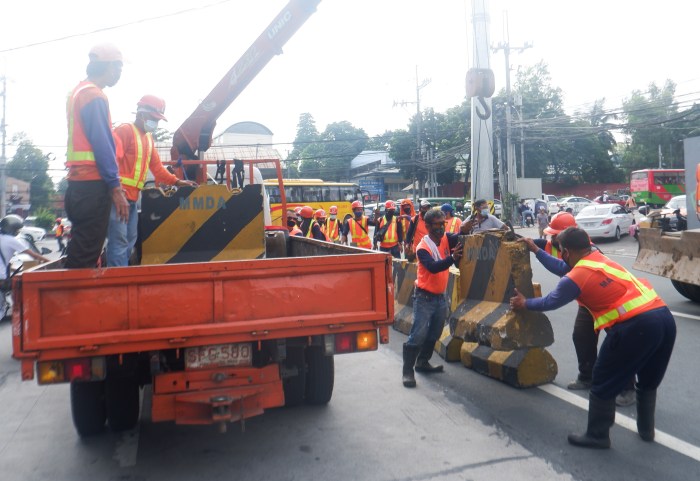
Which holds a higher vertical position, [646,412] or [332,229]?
[332,229]

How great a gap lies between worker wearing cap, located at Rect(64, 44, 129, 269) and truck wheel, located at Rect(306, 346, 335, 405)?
187 cm

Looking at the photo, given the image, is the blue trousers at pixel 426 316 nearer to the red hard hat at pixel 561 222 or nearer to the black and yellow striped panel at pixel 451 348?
the black and yellow striped panel at pixel 451 348

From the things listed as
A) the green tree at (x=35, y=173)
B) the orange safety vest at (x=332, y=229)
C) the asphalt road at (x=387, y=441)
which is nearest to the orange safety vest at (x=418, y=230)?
the orange safety vest at (x=332, y=229)

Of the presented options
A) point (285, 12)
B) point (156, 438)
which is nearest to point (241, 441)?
point (156, 438)

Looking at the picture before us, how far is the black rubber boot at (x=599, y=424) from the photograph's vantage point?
171 inches

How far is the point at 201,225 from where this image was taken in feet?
19.1

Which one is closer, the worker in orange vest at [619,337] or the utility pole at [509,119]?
the worker in orange vest at [619,337]

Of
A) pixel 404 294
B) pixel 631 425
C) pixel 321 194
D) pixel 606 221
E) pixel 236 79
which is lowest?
pixel 631 425

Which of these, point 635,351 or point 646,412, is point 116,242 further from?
point 646,412

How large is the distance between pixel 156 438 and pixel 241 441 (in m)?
0.68

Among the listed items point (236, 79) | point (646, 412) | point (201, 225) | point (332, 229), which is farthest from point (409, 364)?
point (332, 229)

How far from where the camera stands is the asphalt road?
4125mm

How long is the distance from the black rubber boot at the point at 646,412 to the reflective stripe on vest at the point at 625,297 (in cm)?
56

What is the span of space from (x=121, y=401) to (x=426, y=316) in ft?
9.52
